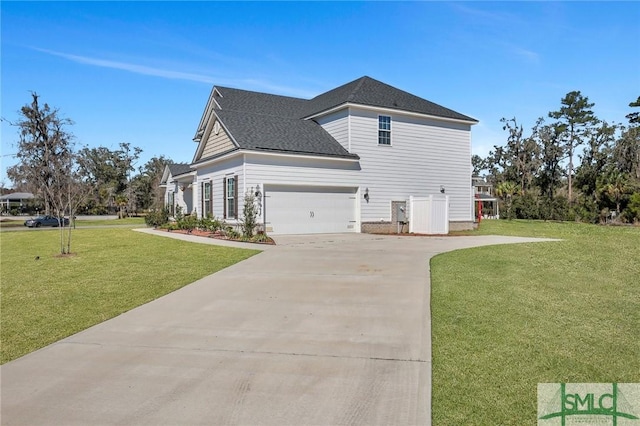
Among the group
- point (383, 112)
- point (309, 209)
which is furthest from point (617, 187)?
point (309, 209)

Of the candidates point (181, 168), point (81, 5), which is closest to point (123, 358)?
point (81, 5)

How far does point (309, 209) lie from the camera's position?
1900 cm

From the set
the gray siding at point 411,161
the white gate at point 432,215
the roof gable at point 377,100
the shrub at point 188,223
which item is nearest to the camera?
the white gate at point 432,215

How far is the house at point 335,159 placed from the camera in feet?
59.5

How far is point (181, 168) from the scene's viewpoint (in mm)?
30188

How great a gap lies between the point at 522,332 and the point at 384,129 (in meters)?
17.1

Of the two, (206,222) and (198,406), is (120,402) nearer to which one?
(198,406)

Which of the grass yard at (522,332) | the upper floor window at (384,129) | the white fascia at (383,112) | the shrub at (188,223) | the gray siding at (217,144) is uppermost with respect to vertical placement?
the white fascia at (383,112)

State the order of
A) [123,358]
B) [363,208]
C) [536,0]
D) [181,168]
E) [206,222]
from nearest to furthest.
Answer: [123,358]
[536,0]
[206,222]
[363,208]
[181,168]

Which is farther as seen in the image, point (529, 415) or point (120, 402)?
point (120, 402)

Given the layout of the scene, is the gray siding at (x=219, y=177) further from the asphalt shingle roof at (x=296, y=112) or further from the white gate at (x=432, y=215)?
the white gate at (x=432, y=215)

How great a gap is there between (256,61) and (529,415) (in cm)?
1914

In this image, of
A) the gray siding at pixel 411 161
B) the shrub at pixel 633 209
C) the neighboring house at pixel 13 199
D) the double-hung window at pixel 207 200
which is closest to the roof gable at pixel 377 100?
the gray siding at pixel 411 161

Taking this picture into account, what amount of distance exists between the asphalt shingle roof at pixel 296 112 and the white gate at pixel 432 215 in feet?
14.1
